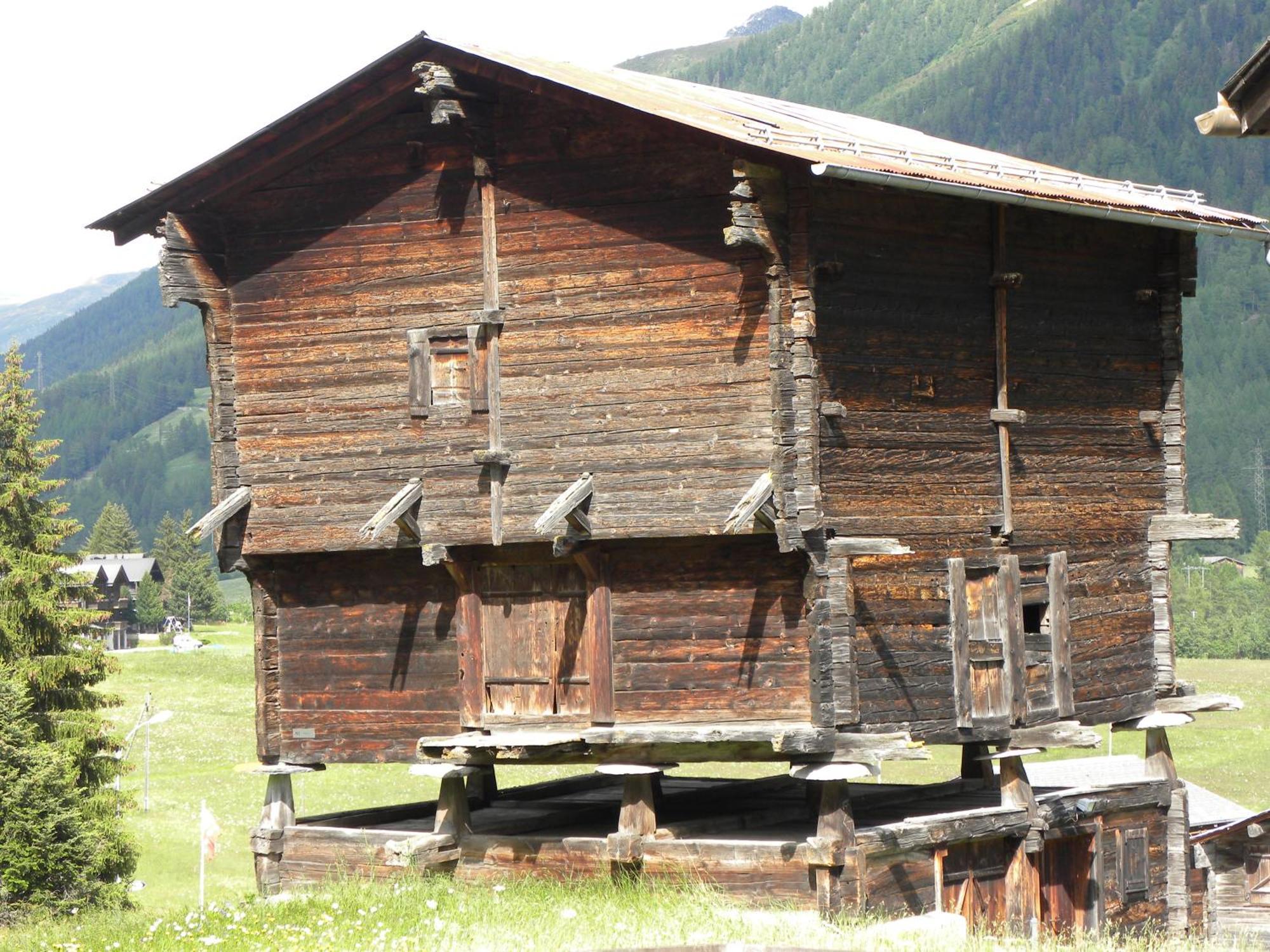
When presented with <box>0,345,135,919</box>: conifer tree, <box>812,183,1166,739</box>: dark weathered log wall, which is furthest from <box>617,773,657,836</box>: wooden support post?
<box>0,345,135,919</box>: conifer tree

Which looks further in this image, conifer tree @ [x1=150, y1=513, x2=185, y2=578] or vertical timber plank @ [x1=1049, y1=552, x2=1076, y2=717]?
conifer tree @ [x1=150, y1=513, x2=185, y2=578]

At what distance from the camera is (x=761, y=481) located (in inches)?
706

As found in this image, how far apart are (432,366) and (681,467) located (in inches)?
125

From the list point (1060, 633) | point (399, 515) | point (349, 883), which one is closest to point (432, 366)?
point (399, 515)

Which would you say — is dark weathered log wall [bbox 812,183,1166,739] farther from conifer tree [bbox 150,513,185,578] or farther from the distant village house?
conifer tree [bbox 150,513,185,578]

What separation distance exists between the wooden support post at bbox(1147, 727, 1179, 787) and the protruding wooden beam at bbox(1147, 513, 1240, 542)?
2624 mm

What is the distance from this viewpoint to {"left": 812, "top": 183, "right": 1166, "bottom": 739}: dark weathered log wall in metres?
18.7

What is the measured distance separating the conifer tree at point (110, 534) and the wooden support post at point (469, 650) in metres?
146

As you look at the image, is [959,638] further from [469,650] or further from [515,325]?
[515,325]

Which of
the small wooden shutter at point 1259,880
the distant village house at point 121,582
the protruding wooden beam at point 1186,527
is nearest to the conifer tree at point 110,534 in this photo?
the distant village house at point 121,582

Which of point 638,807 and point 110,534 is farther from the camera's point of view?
point 110,534

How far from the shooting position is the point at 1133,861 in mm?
22609

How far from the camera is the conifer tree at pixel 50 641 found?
3694 centimetres

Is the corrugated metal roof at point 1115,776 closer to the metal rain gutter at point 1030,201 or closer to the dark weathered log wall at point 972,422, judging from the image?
the dark weathered log wall at point 972,422
